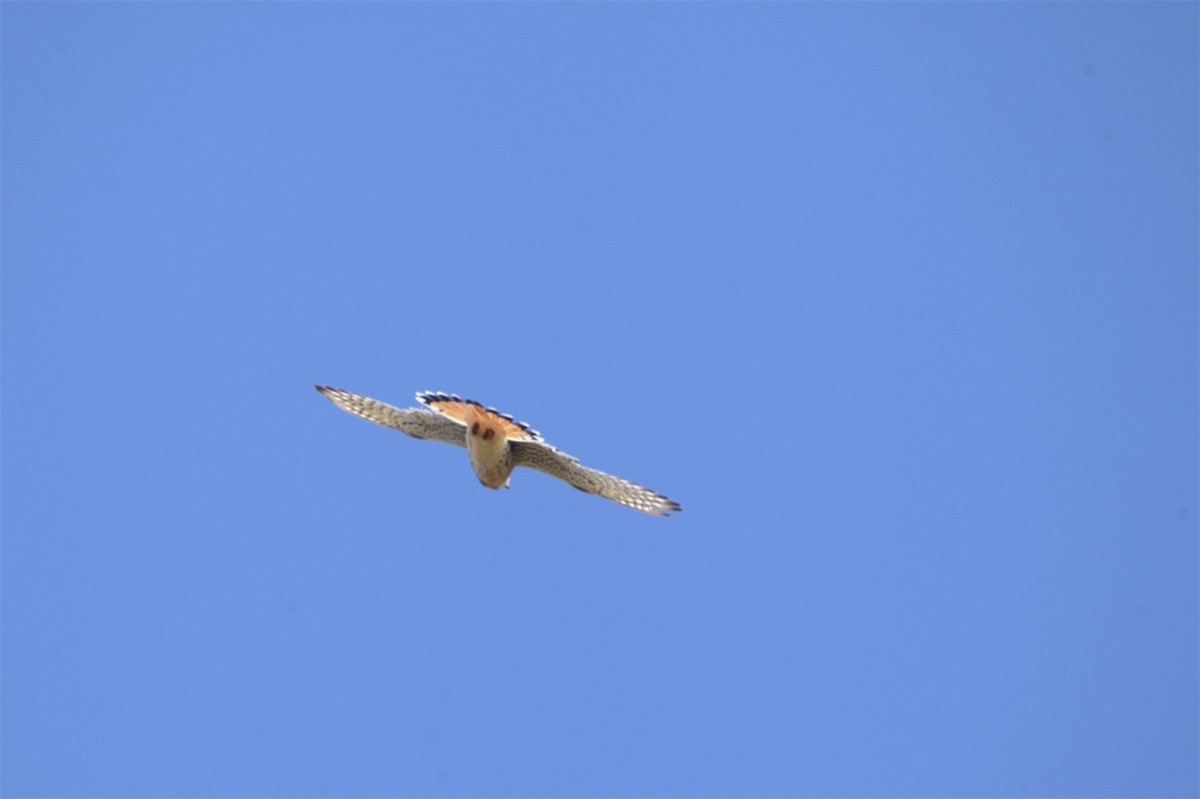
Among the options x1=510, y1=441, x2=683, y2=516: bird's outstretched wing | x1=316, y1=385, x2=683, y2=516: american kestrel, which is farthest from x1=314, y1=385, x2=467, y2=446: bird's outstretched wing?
x1=510, y1=441, x2=683, y2=516: bird's outstretched wing

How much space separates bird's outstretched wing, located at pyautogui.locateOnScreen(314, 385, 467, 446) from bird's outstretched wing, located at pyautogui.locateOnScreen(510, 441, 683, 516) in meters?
0.75

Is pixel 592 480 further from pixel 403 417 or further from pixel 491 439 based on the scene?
pixel 403 417

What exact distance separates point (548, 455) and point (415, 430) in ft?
5.24

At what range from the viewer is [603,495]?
18469mm

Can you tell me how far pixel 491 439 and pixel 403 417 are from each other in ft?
5.24

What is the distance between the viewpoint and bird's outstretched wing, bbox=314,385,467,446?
1784cm

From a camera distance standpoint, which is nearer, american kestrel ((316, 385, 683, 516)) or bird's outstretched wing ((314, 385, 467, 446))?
american kestrel ((316, 385, 683, 516))

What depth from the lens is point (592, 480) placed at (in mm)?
18234

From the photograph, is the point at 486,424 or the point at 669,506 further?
the point at 669,506

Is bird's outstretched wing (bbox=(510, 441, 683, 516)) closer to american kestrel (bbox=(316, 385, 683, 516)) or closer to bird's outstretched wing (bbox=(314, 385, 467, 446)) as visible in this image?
american kestrel (bbox=(316, 385, 683, 516))

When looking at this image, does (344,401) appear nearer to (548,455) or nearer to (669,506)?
(548,455)

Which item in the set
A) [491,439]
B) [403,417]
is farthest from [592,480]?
[403,417]

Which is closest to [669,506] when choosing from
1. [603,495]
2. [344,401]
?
[603,495]

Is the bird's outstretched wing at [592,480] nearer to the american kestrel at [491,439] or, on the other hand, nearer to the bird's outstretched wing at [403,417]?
the american kestrel at [491,439]
